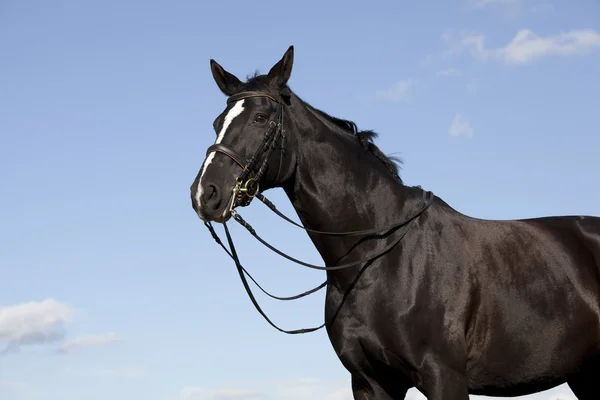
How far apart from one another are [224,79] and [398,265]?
97.8 inches

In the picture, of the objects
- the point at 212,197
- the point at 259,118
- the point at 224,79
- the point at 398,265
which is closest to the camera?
the point at 212,197

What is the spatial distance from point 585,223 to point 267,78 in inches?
154

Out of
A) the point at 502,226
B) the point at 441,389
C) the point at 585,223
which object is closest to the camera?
the point at 441,389

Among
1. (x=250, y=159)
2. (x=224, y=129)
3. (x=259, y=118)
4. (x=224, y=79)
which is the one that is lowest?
(x=250, y=159)

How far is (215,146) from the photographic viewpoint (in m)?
7.64

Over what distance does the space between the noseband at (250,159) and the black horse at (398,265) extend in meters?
0.01

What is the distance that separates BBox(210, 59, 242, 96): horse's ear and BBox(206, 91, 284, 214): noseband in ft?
1.00

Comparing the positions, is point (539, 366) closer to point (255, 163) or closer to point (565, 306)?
point (565, 306)

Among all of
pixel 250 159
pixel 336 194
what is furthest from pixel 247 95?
pixel 336 194

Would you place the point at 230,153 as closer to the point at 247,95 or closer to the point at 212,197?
the point at 212,197

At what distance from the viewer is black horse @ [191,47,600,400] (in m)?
7.69

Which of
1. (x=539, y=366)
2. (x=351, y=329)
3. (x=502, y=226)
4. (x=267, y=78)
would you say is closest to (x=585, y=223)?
(x=502, y=226)

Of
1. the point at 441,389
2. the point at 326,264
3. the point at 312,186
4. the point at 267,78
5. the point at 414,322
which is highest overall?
the point at 267,78

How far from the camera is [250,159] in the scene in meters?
7.70
